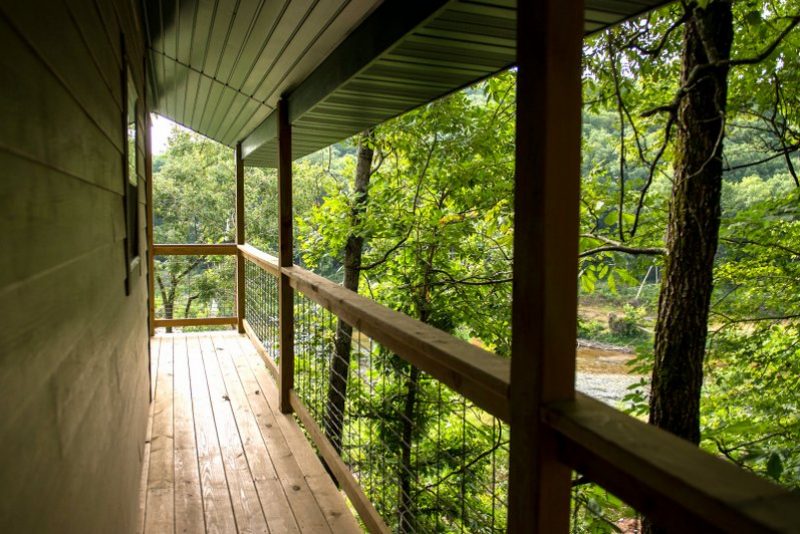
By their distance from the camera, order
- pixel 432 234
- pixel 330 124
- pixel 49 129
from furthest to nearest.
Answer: pixel 432 234 < pixel 330 124 < pixel 49 129

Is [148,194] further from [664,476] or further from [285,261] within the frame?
[664,476]

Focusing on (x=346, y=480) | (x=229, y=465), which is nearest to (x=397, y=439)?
(x=229, y=465)

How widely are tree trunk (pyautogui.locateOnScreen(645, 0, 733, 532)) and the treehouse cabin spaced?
5.92ft

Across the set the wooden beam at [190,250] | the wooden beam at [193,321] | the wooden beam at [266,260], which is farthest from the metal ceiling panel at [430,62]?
the wooden beam at [193,321]

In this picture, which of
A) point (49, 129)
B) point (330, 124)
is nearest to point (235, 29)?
point (330, 124)

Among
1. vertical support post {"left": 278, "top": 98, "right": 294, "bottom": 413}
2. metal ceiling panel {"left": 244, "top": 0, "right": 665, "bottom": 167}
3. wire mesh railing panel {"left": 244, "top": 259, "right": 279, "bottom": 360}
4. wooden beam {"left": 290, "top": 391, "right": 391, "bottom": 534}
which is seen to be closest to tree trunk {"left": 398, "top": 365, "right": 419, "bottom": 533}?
wooden beam {"left": 290, "top": 391, "right": 391, "bottom": 534}

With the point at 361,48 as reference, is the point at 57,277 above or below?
below

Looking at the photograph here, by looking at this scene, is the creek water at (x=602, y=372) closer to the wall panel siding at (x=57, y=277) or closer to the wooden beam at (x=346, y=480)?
the wooden beam at (x=346, y=480)

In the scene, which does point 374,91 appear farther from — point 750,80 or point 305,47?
point 750,80

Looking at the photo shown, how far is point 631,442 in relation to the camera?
91 centimetres

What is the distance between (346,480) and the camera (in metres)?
2.69

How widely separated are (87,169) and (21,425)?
81cm

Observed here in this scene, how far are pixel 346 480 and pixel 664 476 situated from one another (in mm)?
2107

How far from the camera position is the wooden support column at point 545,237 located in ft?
3.49
